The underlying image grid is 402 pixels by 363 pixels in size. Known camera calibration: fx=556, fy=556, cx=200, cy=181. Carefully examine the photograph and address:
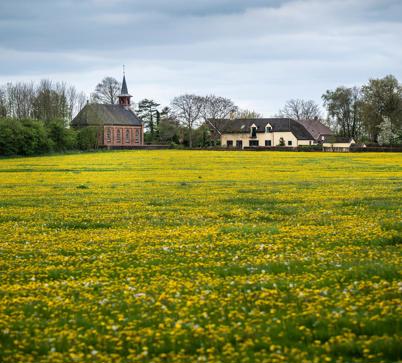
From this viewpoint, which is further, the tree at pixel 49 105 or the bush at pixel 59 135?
the tree at pixel 49 105

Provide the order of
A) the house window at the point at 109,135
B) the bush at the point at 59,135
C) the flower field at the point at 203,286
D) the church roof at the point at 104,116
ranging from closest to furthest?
the flower field at the point at 203,286
the bush at the point at 59,135
the church roof at the point at 104,116
the house window at the point at 109,135

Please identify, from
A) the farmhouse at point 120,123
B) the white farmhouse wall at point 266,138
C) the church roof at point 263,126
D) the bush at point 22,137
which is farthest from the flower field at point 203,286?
the church roof at point 263,126

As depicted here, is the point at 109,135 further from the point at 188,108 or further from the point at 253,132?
the point at 253,132

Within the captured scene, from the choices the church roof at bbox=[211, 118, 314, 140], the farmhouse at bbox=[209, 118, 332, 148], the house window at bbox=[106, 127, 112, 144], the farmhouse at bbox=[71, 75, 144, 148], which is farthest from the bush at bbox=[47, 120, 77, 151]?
the church roof at bbox=[211, 118, 314, 140]

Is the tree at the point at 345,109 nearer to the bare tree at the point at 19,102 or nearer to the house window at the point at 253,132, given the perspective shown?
the house window at the point at 253,132

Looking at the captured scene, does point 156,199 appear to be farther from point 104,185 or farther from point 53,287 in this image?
point 53,287

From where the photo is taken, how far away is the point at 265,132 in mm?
156125

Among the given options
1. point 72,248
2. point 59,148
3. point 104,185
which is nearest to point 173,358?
point 72,248

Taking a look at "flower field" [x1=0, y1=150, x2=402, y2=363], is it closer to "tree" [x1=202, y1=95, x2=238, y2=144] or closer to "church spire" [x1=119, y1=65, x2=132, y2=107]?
"tree" [x1=202, y1=95, x2=238, y2=144]

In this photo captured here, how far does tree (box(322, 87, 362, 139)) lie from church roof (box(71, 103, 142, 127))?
56.0 metres

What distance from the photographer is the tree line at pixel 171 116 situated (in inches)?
3819

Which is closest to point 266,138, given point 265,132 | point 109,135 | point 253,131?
point 265,132

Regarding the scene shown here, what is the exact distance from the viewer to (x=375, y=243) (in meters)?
13.4

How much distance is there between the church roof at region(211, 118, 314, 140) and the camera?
154000mm
